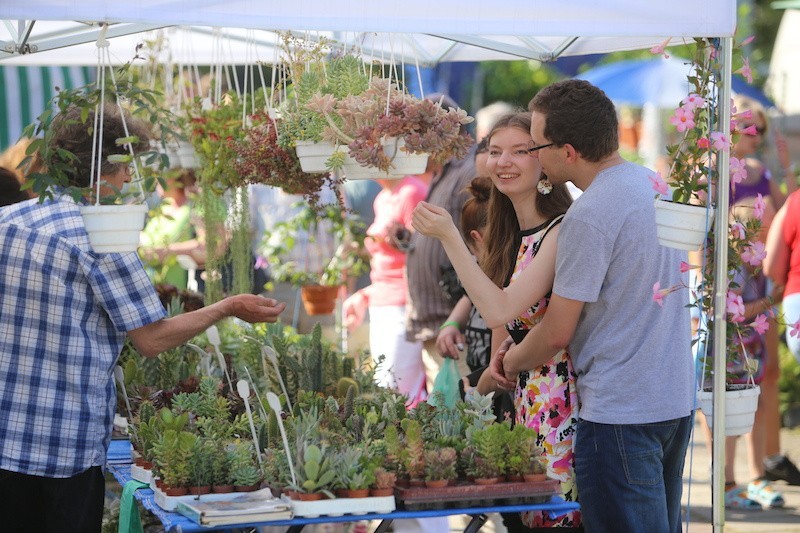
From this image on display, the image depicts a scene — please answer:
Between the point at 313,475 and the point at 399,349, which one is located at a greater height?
the point at 313,475

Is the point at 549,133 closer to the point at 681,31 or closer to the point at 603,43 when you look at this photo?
the point at 681,31

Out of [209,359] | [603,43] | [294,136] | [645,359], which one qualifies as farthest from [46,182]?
[603,43]

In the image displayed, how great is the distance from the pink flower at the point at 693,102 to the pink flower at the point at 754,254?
37 centimetres

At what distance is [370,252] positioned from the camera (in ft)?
17.4

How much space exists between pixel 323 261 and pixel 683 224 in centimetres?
295

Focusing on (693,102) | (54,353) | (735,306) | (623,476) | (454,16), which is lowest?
(623,476)

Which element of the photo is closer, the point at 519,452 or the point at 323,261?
the point at 519,452

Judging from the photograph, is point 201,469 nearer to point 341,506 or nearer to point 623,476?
point 341,506

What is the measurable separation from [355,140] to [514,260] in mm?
589

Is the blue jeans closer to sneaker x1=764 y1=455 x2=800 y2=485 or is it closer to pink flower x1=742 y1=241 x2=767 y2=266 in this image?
pink flower x1=742 y1=241 x2=767 y2=266

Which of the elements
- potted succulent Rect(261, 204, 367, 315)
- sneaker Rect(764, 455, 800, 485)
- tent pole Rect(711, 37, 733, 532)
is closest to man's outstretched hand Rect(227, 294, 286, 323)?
tent pole Rect(711, 37, 733, 532)

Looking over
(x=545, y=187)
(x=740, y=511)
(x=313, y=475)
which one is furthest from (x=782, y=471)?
(x=313, y=475)

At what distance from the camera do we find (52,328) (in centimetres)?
267

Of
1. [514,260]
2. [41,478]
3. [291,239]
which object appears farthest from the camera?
[291,239]
